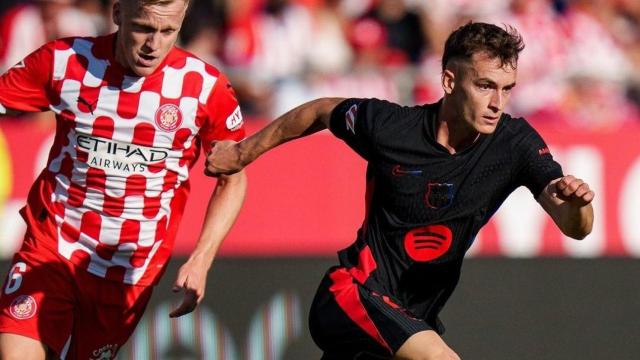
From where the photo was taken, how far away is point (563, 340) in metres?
7.54

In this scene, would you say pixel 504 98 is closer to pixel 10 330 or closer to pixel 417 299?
pixel 417 299

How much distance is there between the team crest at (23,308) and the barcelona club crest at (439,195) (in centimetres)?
184

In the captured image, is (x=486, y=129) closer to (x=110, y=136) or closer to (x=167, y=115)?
(x=167, y=115)

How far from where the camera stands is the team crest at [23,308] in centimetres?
535

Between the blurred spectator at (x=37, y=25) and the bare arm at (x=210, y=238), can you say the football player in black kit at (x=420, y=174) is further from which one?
the blurred spectator at (x=37, y=25)

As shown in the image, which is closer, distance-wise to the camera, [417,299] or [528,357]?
[417,299]

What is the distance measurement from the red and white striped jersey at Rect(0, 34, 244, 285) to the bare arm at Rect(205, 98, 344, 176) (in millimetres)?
358

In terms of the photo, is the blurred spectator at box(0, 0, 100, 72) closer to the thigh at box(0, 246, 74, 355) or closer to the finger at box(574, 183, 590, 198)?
the thigh at box(0, 246, 74, 355)

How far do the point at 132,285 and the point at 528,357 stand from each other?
2.93m

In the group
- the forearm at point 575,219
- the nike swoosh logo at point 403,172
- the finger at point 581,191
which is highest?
the finger at point 581,191

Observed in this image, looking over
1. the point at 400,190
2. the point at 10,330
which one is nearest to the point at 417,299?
the point at 400,190

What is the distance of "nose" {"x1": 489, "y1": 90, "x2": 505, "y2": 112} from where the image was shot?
5.00 meters

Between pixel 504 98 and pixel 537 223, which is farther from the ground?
pixel 504 98

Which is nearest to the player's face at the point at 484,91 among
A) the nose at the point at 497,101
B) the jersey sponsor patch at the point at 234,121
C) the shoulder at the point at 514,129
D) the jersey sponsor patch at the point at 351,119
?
the nose at the point at 497,101
